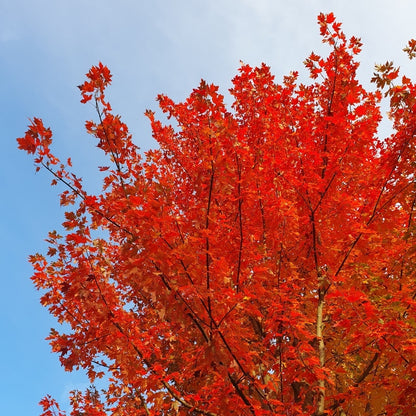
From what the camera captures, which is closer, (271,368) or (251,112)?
(271,368)

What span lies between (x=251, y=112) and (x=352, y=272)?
3795mm

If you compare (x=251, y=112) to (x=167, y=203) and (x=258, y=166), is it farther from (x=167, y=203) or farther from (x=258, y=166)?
(x=167, y=203)

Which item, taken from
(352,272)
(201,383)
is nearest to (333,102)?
(352,272)

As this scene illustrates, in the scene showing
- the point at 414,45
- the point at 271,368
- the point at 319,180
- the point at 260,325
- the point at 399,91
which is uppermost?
the point at 414,45

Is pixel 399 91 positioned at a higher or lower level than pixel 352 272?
higher

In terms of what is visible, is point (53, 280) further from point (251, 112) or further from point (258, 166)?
point (251, 112)

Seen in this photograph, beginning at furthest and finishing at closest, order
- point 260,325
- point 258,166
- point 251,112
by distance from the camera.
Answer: point 251,112 → point 260,325 → point 258,166

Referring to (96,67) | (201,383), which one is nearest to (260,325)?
(201,383)

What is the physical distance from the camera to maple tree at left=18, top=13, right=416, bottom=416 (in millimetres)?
3559

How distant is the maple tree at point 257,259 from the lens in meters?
3.56

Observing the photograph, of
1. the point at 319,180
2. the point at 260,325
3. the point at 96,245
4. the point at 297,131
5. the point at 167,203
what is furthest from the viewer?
the point at 297,131

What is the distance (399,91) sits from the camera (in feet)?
15.7

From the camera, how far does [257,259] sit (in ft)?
14.0

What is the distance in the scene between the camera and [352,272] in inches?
239
